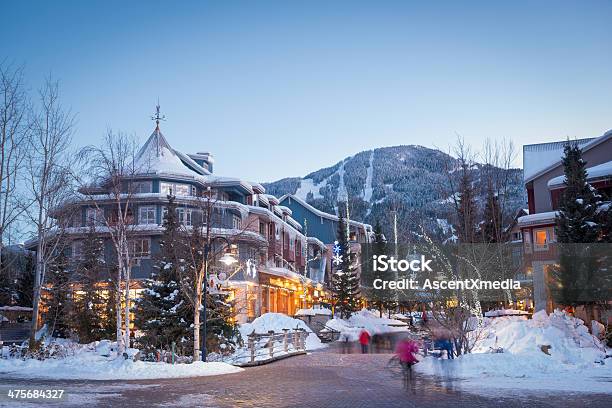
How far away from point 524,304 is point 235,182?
30.4 metres

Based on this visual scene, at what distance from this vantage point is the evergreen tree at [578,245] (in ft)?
100

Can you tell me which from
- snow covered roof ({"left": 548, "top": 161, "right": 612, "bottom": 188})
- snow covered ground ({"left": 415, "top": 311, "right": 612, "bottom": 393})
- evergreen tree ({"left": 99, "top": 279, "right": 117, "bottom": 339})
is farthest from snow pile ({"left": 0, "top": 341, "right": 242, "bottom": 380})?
snow covered roof ({"left": 548, "top": 161, "right": 612, "bottom": 188})

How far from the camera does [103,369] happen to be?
20.8 m

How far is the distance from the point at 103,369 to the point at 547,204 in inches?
1252

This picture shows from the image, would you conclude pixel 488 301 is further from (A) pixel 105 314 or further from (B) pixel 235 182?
(A) pixel 105 314

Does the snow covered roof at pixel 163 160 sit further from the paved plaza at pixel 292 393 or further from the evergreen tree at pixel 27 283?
the paved plaza at pixel 292 393

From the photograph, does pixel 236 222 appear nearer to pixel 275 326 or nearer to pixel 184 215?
pixel 184 215

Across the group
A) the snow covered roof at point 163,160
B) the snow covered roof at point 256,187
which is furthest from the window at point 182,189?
the snow covered roof at point 256,187

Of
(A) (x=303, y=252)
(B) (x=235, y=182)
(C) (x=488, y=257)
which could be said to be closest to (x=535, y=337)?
(C) (x=488, y=257)

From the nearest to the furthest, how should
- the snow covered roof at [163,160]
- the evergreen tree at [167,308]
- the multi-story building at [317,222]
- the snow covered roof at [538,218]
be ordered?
the evergreen tree at [167,308]
the snow covered roof at [538,218]
the snow covered roof at [163,160]
the multi-story building at [317,222]

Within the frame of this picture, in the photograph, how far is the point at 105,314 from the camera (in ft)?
114

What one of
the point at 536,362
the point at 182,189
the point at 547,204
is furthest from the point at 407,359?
the point at 182,189

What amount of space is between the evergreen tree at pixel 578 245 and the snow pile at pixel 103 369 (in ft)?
60.7

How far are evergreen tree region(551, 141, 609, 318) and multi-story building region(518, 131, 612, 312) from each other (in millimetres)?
3480
